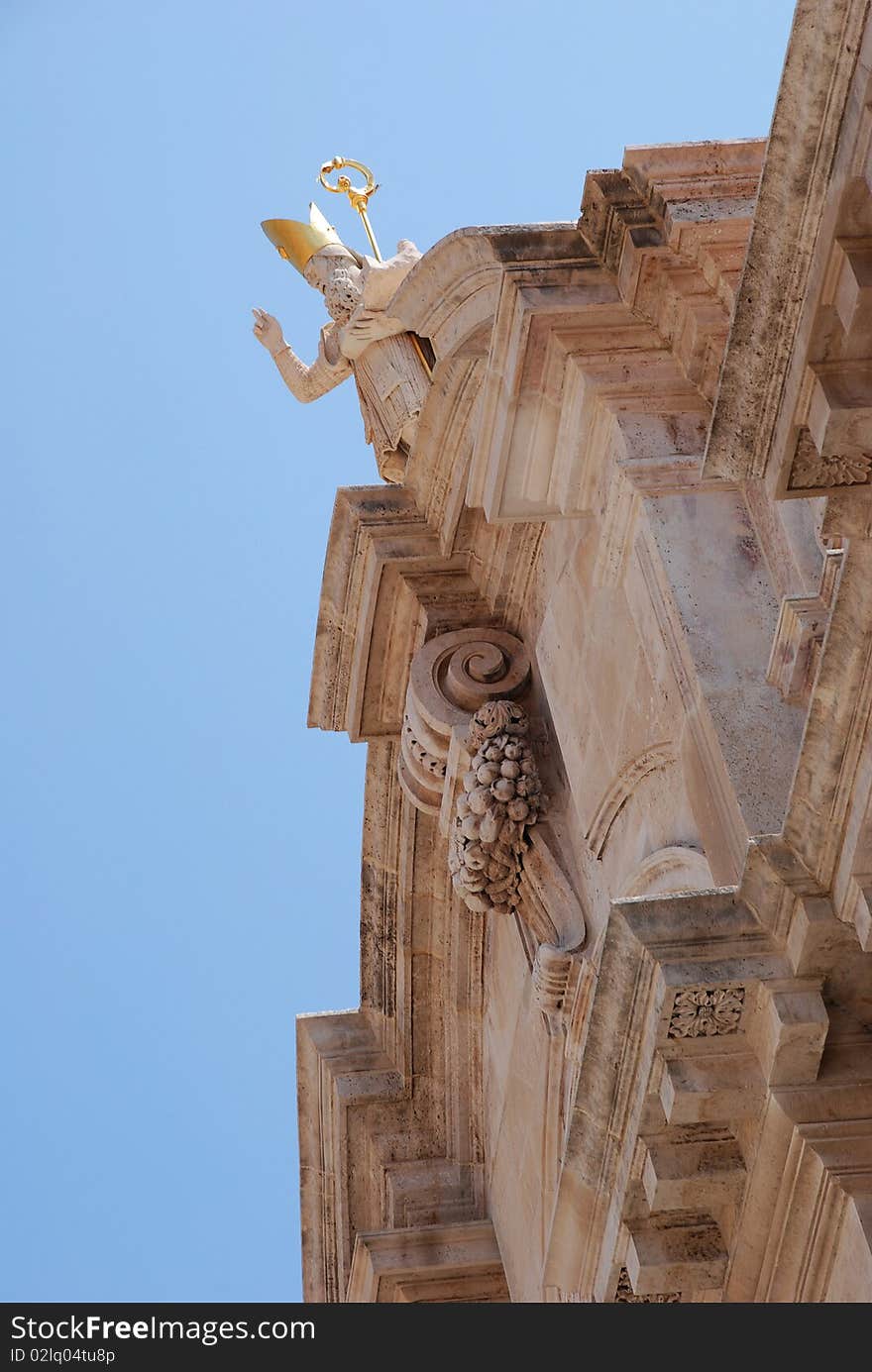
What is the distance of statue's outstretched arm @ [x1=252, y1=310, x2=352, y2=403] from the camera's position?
46.0 feet

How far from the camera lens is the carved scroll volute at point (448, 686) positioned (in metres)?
12.1

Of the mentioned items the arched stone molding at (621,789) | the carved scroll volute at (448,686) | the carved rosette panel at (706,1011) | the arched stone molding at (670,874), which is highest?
the carved scroll volute at (448,686)

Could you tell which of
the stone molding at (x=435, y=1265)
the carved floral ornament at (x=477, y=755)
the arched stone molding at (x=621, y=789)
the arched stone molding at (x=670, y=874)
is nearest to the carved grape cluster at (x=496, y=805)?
the carved floral ornament at (x=477, y=755)

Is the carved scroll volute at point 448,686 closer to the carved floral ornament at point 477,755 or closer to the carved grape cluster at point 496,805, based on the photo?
the carved floral ornament at point 477,755

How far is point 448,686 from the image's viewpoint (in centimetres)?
1224

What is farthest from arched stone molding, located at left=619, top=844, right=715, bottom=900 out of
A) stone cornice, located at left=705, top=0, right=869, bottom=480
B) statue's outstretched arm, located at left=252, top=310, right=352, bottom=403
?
statue's outstretched arm, located at left=252, top=310, right=352, bottom=403

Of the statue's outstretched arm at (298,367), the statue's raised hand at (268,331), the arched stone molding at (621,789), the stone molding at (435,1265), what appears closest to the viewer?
the arched stone molding at (621,789)

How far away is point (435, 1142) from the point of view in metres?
14.1

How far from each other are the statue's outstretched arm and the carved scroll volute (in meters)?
2.38

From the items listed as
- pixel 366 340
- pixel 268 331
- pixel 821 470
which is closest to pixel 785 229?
pixel 821 470

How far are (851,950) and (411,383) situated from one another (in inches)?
255

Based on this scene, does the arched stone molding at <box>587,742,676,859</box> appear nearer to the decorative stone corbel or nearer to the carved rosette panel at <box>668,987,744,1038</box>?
the decorative stone corbel

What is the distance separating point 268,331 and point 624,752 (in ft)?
19.0

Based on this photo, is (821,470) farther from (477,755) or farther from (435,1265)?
(435,1265)
